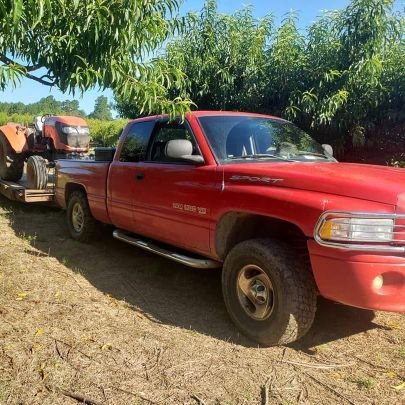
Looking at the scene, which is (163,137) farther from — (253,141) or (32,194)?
(32,194)

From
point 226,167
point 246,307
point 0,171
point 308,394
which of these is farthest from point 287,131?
point 0,171

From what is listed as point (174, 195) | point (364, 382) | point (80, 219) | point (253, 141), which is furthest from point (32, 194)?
point (364, 382)

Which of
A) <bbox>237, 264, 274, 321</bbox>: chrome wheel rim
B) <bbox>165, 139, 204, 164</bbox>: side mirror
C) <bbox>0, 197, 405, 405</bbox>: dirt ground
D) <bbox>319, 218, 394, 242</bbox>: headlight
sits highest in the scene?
<bbox>165, 139, 204, 164</bbox>: side mirror

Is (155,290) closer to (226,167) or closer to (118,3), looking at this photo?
(226,167)

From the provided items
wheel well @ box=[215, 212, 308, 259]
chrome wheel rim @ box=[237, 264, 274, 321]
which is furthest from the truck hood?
chrome wheel rim @ box=[237, 264, 274, 321]

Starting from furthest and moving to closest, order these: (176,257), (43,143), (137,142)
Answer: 1. (43,143)
2. (137,142)
3. (176,257)

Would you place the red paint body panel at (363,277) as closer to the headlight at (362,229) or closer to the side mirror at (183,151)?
the headlight at (362,229)

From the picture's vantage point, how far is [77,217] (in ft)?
22.1

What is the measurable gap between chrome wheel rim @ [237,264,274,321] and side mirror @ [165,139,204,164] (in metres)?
1.10

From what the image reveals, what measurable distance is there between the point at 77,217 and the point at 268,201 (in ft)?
13.1

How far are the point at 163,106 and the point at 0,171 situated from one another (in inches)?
267

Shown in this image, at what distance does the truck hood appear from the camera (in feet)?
10.1

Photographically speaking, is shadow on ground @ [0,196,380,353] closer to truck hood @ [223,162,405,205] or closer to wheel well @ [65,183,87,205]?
wheel well @ [65,183,87,205]

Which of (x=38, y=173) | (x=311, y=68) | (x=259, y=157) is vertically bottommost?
(x=38, y=173)
